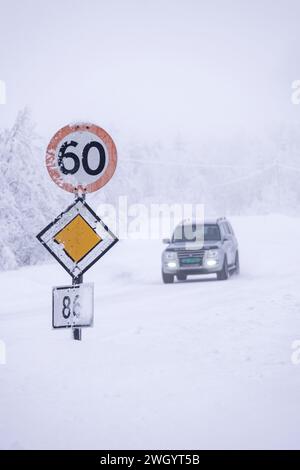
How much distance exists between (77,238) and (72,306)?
691mm

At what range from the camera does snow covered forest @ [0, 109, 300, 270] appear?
30.2 m

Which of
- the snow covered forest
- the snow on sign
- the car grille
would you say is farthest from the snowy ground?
the snow covered forest

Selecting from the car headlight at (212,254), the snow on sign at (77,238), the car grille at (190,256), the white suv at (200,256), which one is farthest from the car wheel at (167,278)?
the snow on sign at (77,238)

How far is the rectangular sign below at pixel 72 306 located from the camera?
569cm

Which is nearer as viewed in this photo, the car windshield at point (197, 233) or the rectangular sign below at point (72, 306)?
the rectangular sign below at point (72, 306)

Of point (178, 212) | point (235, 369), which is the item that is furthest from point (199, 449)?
point (178, 212)

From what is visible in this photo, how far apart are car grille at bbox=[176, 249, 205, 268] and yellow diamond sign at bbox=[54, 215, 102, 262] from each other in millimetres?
12021

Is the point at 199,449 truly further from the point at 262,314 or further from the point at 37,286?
the point at 37,286

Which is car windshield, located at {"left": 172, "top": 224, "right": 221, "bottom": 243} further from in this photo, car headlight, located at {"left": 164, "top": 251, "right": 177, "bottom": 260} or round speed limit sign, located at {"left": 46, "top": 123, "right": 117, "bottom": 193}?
round speed limit sign, located at {"left": 46, "top": 123, "right": 117, "bottom": 193}

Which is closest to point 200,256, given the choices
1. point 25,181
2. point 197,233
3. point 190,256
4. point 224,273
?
point 190,256

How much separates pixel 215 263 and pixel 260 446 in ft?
46.8

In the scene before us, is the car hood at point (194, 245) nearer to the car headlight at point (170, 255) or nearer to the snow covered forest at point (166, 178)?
the car headlight at point (170, 255)

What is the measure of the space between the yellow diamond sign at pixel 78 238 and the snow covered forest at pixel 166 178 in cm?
2205
